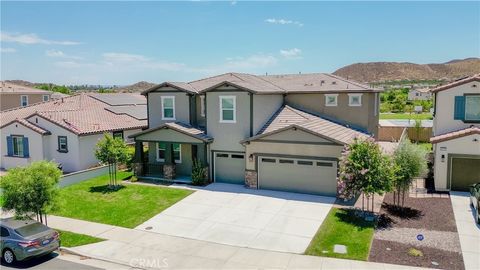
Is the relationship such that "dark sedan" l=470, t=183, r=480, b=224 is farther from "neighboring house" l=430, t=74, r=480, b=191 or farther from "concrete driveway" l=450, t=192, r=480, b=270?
"neighboring house" l=430, t=74, r=480, b=191

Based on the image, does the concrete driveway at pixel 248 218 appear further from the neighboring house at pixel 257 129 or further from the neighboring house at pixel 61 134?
the neighboring house at pixel 61 134

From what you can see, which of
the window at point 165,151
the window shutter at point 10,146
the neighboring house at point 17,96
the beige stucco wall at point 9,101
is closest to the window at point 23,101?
the neighboring house at point 17,96

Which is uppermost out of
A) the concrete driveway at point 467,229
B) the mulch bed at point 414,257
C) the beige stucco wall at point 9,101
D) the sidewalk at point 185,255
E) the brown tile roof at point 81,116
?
the beige stucco wall at point 9,101

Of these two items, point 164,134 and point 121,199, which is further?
point 164,134

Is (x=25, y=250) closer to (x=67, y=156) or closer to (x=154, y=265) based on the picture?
(x=154, y=265)

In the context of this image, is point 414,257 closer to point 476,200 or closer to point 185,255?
point 476,200

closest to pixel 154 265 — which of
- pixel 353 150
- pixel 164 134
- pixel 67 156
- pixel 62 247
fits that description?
pixel 62 247

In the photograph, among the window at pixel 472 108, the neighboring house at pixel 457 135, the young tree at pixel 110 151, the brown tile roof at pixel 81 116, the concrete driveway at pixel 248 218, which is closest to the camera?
the concrete driveway at pixel 248 218

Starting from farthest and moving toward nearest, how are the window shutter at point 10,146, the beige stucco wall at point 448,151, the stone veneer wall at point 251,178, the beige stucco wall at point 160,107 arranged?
1. the window shutter at point 10,146
2. the beige stucco wall at point 160,107
3. the stone veneer wall at point 251,178
4. the beige stucco wall at point 448,151

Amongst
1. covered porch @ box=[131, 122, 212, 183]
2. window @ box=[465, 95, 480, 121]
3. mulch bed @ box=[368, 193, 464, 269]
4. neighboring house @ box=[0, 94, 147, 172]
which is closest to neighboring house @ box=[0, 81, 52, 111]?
neighboring house @ box=[0, 94, 147, 172]
